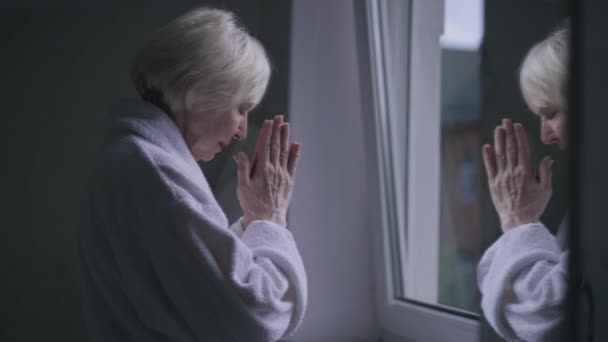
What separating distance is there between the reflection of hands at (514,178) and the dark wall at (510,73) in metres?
0.01

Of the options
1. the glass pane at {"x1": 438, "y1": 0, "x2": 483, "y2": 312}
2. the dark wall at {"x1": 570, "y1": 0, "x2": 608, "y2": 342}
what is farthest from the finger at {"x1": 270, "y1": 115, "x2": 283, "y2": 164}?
the dark wall at {"x1": 570, "y1": 0, "x2": 608, "y2": 342}

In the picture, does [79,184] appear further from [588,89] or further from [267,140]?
[588,89]

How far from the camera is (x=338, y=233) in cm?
135

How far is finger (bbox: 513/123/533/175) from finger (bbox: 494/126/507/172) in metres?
0.02

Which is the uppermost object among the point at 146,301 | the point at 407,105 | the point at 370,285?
the point at 407,105

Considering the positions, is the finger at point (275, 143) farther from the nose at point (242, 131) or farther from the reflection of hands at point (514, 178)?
the reflection of hands at point (514, 178)

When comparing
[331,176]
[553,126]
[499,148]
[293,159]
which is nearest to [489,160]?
[499,148]

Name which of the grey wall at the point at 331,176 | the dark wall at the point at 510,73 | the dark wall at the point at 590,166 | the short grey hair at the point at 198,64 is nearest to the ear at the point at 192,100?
the short grey hair at the point at 198,64

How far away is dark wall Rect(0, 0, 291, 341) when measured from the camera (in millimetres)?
940

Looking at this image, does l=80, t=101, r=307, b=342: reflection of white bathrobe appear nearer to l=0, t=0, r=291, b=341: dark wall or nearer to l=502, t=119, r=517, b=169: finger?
l=0, t=0, r=291, b=341: dark wall

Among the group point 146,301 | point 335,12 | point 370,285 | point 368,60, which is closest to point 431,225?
point 370,285

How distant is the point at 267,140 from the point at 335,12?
370mm

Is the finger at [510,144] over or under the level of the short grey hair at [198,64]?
under

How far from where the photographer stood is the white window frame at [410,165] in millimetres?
1303
